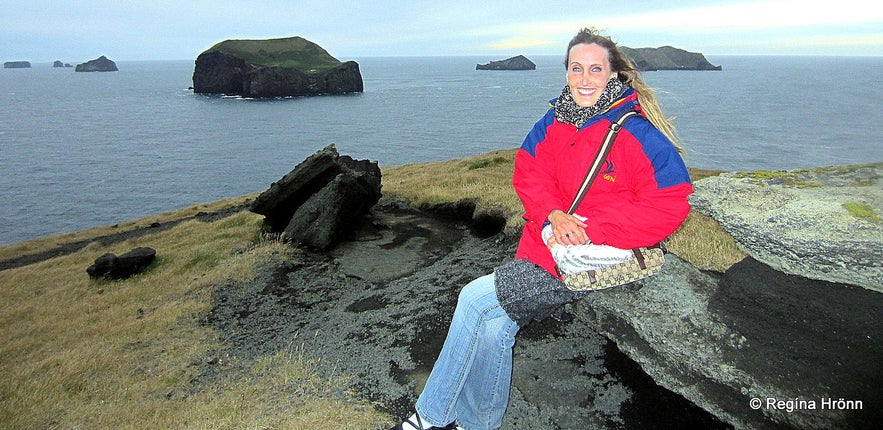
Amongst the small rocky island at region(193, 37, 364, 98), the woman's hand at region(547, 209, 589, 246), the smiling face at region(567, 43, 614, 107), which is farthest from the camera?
the small rocky island at region(193, 37, 364, 98)

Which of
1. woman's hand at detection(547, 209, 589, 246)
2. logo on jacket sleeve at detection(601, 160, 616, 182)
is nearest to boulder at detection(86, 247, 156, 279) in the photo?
woman's hand at detection(547, 209, 589, 246)

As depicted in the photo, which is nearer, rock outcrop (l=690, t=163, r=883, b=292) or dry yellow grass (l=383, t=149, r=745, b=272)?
rock outcrop (l=690, t=163, r=883, b=292)

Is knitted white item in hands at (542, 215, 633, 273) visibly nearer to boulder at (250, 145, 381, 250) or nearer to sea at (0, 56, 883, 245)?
boulder at (250, 145, 381, 250)

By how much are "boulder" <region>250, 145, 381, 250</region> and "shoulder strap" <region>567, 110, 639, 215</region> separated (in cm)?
1326

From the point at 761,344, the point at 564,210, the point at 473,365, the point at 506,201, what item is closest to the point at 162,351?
the point at 473,365

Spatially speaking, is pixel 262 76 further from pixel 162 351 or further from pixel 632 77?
pixel 632 77

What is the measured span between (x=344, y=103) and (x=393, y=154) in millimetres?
73180

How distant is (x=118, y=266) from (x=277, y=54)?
182 m

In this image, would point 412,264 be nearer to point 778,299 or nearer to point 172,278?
point 172,278

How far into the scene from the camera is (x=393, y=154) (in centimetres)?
7350

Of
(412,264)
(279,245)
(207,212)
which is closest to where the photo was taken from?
(412,264)

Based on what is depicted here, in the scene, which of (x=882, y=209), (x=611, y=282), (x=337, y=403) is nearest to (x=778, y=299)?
(x=882, y=209)

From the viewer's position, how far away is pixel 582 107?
18.2 ft

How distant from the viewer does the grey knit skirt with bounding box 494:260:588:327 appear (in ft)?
17.1
